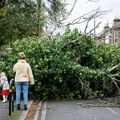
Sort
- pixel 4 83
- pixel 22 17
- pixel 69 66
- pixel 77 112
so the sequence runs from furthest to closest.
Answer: pixel 22 17, pixel 69 66, pixel 4 83, pixel 77 112

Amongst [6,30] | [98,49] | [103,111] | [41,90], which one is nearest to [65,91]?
[41,90]

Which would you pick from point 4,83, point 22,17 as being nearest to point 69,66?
point 4,83

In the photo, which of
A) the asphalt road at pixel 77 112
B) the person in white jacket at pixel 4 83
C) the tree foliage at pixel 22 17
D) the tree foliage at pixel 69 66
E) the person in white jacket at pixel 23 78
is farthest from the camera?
the tree foliage at pixel 22 17

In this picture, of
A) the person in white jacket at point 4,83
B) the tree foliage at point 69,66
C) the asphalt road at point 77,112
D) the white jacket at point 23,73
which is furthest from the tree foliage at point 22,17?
the white jacket at point 23,73

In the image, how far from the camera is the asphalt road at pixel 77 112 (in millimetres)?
12953

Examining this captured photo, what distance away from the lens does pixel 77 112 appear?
46.9 ft

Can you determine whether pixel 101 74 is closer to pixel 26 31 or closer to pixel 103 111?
pixel 103 111

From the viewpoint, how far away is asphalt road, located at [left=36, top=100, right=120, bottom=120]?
12953 millimetres

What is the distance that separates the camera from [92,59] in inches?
782

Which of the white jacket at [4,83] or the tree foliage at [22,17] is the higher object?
the tree foliage at [22,17]

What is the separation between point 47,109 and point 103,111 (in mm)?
1988

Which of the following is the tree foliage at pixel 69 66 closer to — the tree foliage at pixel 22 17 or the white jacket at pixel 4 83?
the white jacket at pixel 4 83

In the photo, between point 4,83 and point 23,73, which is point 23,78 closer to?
point 23,73

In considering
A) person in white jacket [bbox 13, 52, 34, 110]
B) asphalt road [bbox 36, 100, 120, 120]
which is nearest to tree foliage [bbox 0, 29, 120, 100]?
asphalt road [bbox 36, 100, 120, 120]
